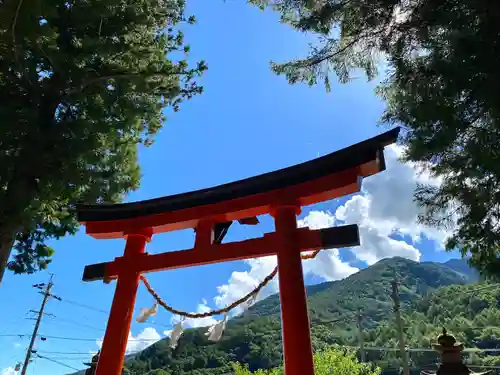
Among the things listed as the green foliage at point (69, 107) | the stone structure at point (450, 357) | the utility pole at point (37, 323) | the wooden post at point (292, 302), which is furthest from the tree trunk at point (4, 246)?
the utility pole at point (37, 323)

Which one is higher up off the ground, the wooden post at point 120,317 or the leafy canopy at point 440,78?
the leafy canopy at point 440,78

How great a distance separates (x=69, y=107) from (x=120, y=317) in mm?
3493

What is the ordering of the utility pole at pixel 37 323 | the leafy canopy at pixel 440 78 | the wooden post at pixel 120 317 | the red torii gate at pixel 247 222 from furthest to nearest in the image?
the utility pole at pixel 37 323 < the wooden post at pixel 120 317 < the red torii gate at pixel 247 222 < the leafy canopy at pixel 440 78

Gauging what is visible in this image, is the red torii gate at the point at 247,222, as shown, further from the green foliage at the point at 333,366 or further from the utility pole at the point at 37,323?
the utility pole at the point at 37,323

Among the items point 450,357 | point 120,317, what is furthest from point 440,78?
point 120,317

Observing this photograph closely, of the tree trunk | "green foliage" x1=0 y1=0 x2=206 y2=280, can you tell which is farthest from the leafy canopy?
the tree trunk

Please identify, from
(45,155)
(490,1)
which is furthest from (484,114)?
(45,155)

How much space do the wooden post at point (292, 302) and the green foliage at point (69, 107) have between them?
9.73 ft

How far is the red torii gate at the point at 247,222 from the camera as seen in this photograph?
3.38 m

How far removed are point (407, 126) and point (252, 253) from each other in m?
2.13

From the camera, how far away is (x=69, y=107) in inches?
225

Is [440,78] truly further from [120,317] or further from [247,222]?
[120,317]

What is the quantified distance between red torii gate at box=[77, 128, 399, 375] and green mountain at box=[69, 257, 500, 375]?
0.92m

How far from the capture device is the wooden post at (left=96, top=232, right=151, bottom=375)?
13.1 feet
